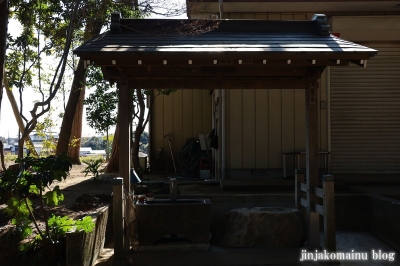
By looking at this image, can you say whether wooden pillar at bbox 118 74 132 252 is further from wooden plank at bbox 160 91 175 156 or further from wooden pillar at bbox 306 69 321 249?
wooden plank at bbox 160 91 175 156

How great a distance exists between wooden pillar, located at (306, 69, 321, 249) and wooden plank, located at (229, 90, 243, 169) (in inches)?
164

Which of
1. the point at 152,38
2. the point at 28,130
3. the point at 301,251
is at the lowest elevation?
the point at 301,251

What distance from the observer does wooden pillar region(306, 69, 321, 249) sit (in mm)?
7531

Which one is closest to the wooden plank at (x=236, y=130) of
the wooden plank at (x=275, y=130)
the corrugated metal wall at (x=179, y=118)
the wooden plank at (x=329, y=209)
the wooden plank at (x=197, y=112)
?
the wooden plank at (x=275, y=130)

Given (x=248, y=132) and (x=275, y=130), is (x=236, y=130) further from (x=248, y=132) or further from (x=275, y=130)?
(x=275, y=130)

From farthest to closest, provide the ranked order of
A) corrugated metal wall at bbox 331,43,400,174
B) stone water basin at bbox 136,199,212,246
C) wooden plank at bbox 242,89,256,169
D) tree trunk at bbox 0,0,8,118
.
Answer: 1. corrugated metal wall at bbox 331,43,400,174
2. wooden plank at bbox 242,89,256,169
3. tree trunk at bbox 0,0,8,118
4. stone water basin at bbox 136,199,212,246

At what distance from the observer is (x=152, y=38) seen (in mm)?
7457

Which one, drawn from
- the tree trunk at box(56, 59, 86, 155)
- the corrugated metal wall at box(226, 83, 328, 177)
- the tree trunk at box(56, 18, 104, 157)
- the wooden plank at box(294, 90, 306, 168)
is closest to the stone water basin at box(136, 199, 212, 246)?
the corrugated metal wall at box(226, 83, 328, 177)

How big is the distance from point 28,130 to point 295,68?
206 inches

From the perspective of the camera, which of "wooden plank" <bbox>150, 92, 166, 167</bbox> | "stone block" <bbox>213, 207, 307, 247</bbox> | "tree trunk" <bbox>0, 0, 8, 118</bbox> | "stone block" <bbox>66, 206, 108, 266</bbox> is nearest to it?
"stone block" <bbox>66, 206, 108, 266</bbox>

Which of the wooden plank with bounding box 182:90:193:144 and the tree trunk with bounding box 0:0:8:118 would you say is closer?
the tree trunk with bounding box 0:0:8:118

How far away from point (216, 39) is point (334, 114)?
5.53m

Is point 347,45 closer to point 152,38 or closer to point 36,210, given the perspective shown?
point 152,38

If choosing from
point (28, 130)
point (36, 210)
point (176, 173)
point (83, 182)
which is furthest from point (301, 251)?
point (176, 173)
